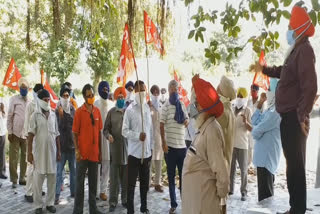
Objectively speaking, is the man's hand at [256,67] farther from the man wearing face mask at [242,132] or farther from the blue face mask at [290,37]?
the man wearing face mask at [242,132]

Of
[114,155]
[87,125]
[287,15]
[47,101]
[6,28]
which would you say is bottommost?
[114,155]

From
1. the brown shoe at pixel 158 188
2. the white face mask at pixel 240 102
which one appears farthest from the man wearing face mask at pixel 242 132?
the brown shoe at pixel 158 188

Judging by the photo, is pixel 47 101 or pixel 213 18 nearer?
pixel 213 18

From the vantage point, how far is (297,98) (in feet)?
10.2

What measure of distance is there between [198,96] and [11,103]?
5.14m

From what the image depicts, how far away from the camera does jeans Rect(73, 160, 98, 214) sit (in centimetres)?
507

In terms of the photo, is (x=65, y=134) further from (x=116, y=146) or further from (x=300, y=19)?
(x=300, y=19)

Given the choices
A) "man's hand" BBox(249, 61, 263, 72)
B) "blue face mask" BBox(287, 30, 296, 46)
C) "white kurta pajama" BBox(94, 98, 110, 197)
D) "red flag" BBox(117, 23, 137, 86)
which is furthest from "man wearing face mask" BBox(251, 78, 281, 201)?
"white kurta pajama" BBox(94, 98, 110, 197)

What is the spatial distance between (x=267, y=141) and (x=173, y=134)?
1.43 meters

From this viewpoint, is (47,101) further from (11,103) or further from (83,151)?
(11,103)

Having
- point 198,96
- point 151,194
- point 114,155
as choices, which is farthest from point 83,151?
point 198,96

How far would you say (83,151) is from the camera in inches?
198

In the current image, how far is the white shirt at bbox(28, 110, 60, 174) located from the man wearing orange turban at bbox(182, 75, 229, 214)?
318cm

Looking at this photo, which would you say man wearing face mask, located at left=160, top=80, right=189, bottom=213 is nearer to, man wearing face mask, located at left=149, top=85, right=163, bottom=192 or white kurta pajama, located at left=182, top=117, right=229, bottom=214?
man wearing face mask, located at left=149, top=85, right=163, bottom=192
